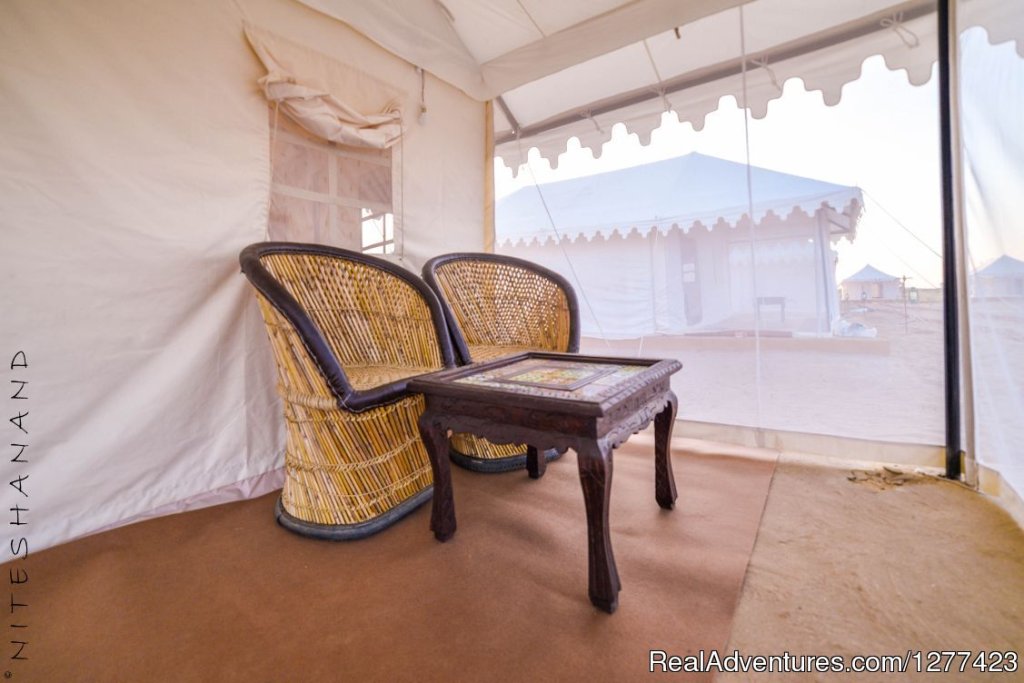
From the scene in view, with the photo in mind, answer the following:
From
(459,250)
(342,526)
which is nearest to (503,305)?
(459,250)

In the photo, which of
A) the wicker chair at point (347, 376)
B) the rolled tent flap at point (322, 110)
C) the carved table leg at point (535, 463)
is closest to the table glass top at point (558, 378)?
the wicker chair at point (347, 376)

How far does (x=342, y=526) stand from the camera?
51.3 inches

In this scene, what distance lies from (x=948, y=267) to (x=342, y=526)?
100 inches

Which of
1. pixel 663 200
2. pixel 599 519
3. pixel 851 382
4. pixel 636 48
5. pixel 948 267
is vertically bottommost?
pixel 599 519

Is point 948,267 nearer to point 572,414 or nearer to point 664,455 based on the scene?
point 664,455

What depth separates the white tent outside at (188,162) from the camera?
1.19 m

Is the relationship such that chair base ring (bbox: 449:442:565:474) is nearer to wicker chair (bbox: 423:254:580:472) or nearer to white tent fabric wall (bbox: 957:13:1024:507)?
wicker chair (bbox: 423:254:580:472)

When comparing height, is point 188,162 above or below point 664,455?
above

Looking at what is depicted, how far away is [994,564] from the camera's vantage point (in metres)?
1.10

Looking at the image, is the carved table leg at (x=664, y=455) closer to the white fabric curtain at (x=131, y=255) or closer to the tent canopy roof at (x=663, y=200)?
the tent canopy roof at (x=663, y=200)

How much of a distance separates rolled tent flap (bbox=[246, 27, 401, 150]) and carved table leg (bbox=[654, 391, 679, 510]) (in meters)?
1.85

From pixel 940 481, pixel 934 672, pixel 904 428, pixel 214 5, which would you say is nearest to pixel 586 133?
pixel 214 5

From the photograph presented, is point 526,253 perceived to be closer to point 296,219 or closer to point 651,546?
point 296,219

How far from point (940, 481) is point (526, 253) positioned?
2497 millimetres
